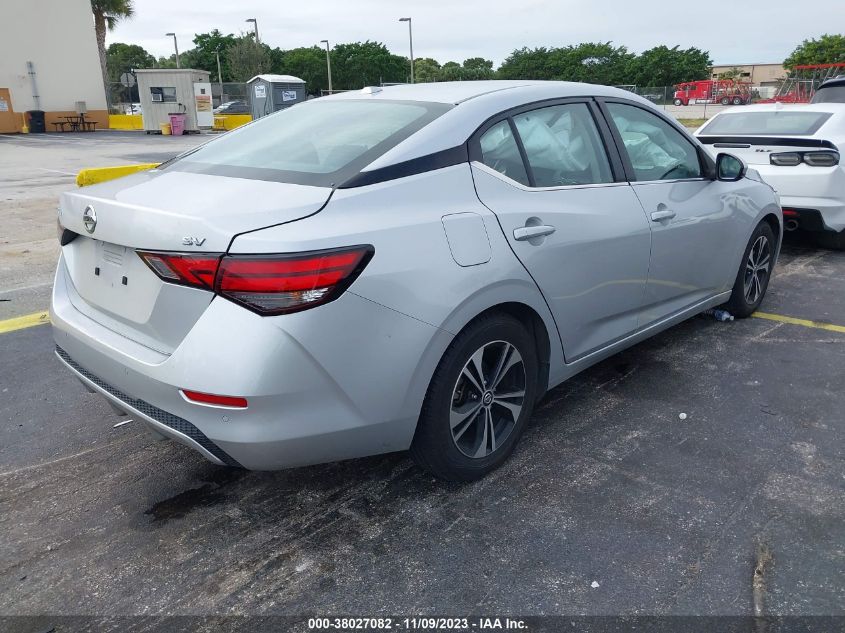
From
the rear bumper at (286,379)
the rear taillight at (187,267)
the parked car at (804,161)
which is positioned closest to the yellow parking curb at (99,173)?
the rear bumper at (286,379)

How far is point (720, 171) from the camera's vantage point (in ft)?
13.8

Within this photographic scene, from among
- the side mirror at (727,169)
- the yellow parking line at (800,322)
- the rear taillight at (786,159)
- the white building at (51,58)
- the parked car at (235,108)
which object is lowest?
the yellow parking line at (800,322)

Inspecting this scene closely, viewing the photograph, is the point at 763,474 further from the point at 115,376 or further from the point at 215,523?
the point at 115,376

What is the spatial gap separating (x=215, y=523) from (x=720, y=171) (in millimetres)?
3431

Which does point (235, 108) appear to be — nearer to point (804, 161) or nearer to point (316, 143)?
point (804, 161)

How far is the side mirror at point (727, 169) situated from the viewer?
13.8ft

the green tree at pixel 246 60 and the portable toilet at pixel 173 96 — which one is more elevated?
the green tree at pixel 246 60

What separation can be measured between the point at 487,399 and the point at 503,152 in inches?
41.5

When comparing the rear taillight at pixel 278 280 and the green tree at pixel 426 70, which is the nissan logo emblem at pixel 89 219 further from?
the green tree at pixel 426 70

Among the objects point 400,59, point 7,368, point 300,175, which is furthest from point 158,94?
point 400,59

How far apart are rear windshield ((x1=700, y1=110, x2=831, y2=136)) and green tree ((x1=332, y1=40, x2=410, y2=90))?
247 ft

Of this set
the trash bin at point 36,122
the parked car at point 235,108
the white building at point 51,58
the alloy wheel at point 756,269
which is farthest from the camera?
the parked car at point 235,108

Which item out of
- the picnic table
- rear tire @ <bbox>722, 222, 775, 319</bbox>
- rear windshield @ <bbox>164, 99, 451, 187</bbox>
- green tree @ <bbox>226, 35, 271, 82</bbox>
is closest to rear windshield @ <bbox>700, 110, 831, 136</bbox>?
rear tire @ <bbox>722, 222, 775, 319</bbox>

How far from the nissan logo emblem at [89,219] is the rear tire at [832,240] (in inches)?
278
